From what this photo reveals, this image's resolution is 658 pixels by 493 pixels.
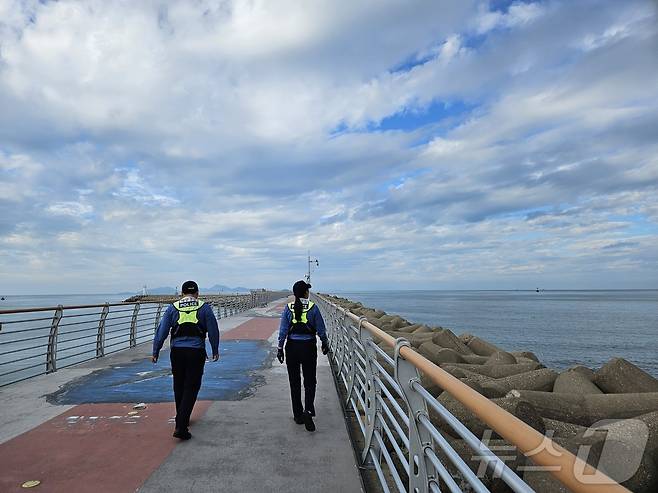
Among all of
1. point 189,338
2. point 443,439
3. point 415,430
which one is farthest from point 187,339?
point 443,439

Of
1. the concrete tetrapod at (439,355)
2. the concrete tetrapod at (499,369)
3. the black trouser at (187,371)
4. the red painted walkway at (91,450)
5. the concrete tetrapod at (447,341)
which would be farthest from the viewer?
the concrete tetrapod at (447,341)

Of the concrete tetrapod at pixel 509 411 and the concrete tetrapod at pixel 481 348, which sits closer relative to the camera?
the concrete tetrapod at pixel 509 411

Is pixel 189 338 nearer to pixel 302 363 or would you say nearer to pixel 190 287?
pixel 190 287

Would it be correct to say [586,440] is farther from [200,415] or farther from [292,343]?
[200,415]

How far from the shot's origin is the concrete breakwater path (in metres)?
3.71

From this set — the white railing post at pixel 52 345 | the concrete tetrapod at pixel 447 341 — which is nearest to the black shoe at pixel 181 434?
the white railing post at pixel 52 345

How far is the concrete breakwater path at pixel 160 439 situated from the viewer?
371 cm

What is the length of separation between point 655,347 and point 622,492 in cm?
3262

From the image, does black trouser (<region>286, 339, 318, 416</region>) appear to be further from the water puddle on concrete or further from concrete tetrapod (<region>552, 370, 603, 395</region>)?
concrete tetrapod (<region>552, 370, 603, 395</region>)

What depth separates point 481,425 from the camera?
4.60 m

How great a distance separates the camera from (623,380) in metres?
7.42

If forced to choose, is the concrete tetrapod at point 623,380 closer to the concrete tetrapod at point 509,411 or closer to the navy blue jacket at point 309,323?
the concrete tetrapod at point 509,411

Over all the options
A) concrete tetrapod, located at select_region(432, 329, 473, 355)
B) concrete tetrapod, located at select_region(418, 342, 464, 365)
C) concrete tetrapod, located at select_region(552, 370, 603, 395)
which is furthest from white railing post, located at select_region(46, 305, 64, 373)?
concrete tetrapod, located at select_region(552, 370, 603, 395)

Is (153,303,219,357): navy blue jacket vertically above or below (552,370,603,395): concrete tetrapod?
above
